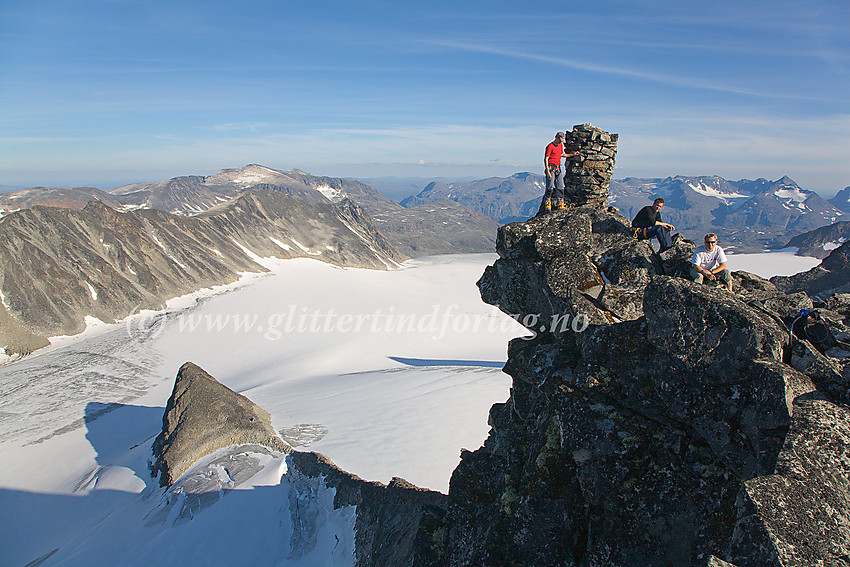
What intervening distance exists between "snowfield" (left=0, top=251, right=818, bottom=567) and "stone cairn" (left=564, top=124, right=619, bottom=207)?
13.1m

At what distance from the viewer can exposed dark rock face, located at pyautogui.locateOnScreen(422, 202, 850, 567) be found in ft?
16.2

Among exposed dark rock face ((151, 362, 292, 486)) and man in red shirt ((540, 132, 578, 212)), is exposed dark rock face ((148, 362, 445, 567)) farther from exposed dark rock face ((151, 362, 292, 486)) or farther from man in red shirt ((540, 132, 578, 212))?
man in red shirt ((540, 132, 578, 212))

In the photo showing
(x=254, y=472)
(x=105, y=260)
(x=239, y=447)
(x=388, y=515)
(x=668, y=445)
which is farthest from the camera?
(x=105, y=260)

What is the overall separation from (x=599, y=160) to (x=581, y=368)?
22.8 feet

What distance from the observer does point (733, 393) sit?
6.19 meters

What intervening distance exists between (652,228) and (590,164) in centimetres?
258

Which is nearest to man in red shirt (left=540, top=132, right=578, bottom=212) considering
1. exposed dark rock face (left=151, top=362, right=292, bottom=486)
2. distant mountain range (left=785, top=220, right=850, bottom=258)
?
exposed dark rock face (left=151, top=362, right=292, bottom=486)

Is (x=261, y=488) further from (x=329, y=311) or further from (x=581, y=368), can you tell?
(x=329, y=311)

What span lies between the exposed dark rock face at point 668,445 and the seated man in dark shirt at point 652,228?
929 mm

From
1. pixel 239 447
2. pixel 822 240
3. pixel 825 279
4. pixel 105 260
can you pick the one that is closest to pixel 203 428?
pixel 239 447

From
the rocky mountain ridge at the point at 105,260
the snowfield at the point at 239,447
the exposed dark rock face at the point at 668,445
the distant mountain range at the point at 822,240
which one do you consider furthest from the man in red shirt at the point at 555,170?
the distant mountain range at the point at 822,240

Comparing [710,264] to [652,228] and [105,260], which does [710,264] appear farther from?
[105,260]

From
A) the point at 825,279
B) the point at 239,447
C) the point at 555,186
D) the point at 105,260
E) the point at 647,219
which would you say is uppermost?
the point at 555,186

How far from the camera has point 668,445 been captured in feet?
21.0
